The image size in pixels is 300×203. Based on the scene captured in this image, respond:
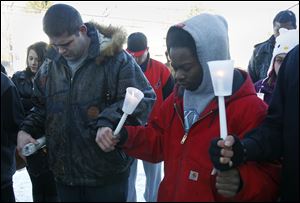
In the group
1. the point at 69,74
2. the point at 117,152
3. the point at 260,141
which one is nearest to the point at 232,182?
the point at 260,141

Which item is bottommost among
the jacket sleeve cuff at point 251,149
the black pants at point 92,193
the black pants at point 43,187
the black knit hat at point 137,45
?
the black pants at point 43,187

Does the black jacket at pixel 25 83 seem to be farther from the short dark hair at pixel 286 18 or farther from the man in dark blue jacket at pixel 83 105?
the short dark hair at pixel 286 18

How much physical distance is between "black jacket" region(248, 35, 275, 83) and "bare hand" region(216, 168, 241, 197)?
2.50 meters

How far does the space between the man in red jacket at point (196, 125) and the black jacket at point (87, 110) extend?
313 millimetres

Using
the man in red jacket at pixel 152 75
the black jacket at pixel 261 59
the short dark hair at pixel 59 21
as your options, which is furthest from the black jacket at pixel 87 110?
the black jacket at pixel 261 59

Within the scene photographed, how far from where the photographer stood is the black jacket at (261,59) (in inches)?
140

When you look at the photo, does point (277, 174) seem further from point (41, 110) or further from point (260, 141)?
point (41, 110)

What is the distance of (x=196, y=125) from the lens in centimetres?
148

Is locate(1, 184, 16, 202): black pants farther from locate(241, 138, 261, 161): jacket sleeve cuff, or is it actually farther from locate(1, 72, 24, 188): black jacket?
locate(241, 138, 261, 161): jacket sleeve cuff

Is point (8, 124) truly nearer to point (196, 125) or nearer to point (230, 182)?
point (196, 125)

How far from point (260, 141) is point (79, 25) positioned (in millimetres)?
1180

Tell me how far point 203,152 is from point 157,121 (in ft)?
1.09

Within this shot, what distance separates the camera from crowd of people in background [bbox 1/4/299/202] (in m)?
1.25

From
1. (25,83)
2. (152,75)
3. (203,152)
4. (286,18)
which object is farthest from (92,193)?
(286,18)
